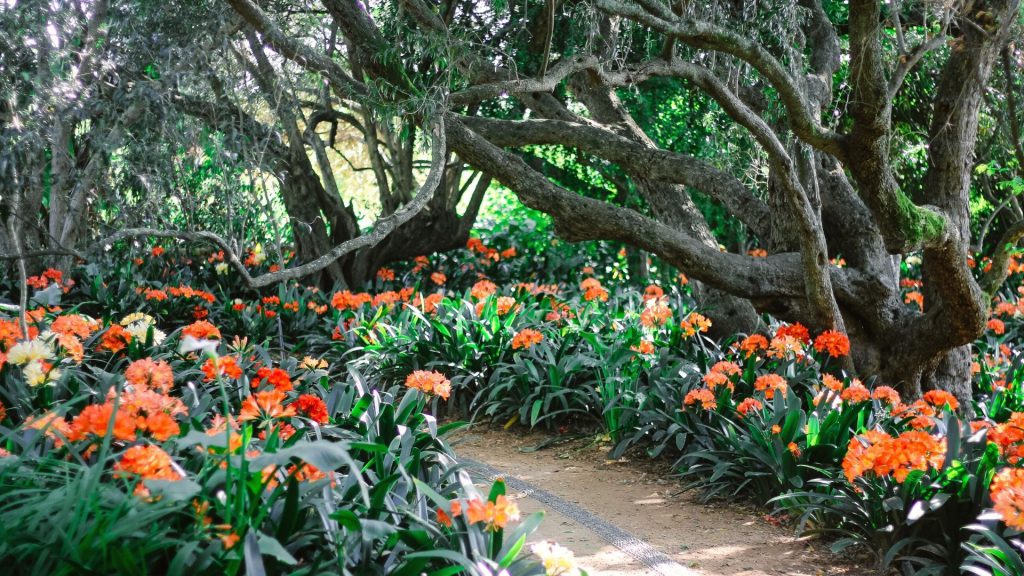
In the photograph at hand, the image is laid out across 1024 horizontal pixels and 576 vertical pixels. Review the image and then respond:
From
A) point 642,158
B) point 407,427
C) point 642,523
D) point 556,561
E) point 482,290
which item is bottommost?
point 642,523

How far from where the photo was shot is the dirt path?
11.9 feet

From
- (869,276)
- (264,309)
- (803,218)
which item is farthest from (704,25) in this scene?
(264,309)

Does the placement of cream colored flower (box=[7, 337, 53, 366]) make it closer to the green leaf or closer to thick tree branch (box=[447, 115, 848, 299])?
the green leaf

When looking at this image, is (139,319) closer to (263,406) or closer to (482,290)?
(263,406)

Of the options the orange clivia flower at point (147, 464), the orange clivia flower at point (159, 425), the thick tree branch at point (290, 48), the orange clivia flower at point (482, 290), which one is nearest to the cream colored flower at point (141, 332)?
the thick tree branch at point (290, 48)

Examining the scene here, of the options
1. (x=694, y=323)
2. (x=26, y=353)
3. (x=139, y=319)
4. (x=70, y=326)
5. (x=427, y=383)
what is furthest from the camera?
(x=694, y=323)

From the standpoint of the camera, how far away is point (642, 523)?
Answer: 163 inches

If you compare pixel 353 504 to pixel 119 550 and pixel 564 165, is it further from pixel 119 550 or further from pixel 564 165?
pixel 564 165

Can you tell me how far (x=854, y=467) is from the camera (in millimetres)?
3254

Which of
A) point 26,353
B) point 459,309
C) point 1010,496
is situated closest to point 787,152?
point 459,309

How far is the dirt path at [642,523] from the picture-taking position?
11.9 feet

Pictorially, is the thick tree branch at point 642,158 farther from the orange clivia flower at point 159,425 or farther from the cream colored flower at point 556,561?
the orange clivia flower at point 159,425

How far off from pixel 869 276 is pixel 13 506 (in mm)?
5274

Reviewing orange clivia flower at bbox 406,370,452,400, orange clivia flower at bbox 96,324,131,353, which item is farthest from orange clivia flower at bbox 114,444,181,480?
orange clivia flower at bbox 96,324,131,353
